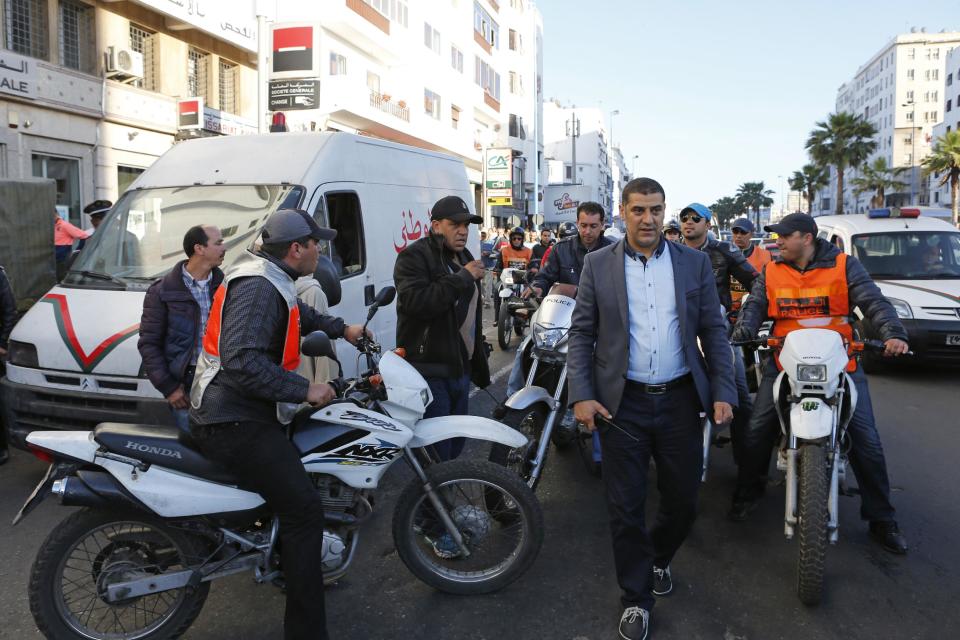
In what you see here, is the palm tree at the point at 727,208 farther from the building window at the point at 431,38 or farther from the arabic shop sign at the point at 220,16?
the arabic shop sign at the point at 220,16

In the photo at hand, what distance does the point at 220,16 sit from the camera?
19.8 metres

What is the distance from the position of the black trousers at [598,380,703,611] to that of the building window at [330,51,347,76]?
2518 centimetres

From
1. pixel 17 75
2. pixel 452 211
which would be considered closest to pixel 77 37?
pixel 17 75

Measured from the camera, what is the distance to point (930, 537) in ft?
14.7

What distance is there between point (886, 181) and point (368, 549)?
81.5 metres

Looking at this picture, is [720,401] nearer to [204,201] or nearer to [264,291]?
[264,291]

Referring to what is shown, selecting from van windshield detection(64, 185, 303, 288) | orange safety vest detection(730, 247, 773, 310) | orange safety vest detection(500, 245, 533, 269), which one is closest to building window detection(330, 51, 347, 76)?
orange safety vest detection(500, 245, 533, 269)

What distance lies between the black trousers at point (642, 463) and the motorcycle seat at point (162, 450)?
62.2 inches

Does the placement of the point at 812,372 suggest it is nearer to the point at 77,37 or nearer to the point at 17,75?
the point at 17,75

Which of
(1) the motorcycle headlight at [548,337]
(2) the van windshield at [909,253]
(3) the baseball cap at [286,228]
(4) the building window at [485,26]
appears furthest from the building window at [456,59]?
(3) the baseball cap at [286,228]

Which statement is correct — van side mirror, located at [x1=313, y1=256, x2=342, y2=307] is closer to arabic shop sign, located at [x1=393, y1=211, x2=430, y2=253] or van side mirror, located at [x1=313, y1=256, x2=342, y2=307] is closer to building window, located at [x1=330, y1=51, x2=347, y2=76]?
arabic shop sign, located at [x1=393, y1=211, x2=430, y2=253]

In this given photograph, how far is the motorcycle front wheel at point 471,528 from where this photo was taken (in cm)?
364

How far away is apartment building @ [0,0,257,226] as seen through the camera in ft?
50.0

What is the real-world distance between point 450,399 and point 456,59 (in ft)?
123
